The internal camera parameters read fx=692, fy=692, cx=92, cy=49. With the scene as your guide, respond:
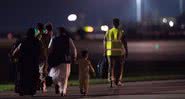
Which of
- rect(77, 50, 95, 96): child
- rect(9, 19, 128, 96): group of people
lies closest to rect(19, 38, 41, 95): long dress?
rect(9, 19, 128, 96): group of people

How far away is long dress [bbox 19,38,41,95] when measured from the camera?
52.4ft

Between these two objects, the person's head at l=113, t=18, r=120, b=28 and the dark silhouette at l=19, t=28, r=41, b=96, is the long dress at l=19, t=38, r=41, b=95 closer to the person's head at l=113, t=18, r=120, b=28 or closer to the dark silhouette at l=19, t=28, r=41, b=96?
the dark silhouette at l=19, t=28, r=41, b=96

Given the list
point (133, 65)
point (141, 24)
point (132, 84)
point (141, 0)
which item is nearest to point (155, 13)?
point (141, 24)

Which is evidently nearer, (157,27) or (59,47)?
(59,47)

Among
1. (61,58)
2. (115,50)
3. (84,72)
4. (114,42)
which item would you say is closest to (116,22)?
(114,42)

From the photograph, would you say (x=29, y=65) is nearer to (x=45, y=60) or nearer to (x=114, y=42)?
(x=45, y=60)

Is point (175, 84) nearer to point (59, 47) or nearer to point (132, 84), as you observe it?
point (132, 84)

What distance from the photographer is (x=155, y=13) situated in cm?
13300

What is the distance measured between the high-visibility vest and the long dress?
12.8 ft

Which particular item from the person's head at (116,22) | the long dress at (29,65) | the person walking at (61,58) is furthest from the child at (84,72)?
the person's head at (116,22)

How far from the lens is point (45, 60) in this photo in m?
17.6

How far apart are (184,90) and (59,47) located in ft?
12.2

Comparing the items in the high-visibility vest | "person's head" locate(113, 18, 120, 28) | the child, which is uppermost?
"person's head" locate(113, 18, 120, 28)

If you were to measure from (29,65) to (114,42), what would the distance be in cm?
426
